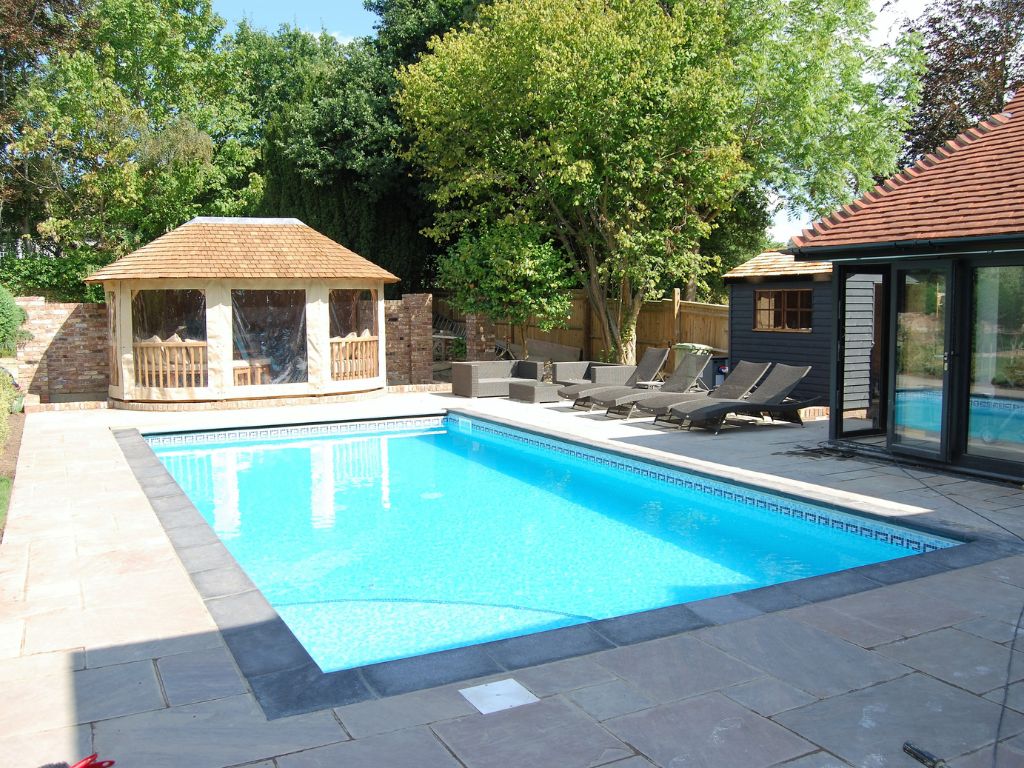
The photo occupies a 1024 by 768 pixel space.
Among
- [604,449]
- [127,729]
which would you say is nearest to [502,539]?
[604,449]

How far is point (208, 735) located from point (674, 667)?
2094mm

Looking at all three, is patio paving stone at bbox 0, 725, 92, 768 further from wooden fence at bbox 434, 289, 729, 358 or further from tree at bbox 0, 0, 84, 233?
tree at bbox 0, 0, 84, 233

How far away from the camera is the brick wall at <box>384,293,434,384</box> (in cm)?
1964

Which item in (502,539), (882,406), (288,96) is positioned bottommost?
(502,539)

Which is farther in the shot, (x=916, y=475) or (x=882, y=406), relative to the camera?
(x=882, y=406)

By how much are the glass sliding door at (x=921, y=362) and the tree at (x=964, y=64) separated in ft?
54.5

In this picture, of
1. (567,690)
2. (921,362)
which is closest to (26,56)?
(921,362)

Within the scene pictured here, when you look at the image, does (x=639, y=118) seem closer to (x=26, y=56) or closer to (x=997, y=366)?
(x=997, y=366)

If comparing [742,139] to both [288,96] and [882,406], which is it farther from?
[288,96]

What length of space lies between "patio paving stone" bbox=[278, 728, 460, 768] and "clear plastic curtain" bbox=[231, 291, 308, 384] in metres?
13.3

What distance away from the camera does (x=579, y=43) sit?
637 inches

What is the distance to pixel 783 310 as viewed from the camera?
14.5 m

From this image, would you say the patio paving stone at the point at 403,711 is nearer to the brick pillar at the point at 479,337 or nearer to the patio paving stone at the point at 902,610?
the patio paving stone at the point at 902,610

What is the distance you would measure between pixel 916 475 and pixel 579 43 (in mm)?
10786
